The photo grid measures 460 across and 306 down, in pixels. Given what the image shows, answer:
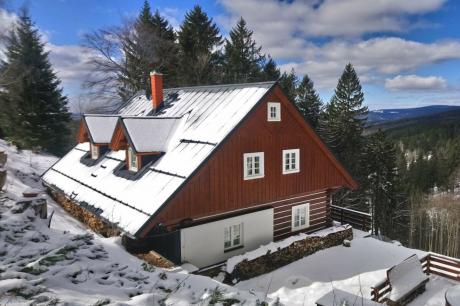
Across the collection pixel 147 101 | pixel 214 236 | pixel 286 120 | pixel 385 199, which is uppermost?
pixel 147 101

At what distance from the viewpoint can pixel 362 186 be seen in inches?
1492

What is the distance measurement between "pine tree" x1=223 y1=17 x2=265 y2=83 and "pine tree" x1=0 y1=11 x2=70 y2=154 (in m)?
17.8

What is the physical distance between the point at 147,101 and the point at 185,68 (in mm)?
17887

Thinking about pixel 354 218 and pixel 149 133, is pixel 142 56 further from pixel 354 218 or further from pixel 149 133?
pixel 354 218

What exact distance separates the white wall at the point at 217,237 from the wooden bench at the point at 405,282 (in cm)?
496

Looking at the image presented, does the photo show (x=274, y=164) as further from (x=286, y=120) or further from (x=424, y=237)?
(x=424, y=237)

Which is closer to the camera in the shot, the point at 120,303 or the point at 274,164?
the point at 120,303

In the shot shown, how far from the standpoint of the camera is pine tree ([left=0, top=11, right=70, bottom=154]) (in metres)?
30.0

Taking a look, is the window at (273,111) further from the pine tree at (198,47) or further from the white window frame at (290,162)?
the pine tree at (198,47)

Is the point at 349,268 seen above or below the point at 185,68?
below

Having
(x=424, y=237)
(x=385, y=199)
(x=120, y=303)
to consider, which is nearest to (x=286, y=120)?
(x=120, y=303)

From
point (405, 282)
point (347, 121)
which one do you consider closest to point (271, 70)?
point (347, 121)

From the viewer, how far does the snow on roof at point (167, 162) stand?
12.1m

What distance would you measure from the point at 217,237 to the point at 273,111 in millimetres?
5824
